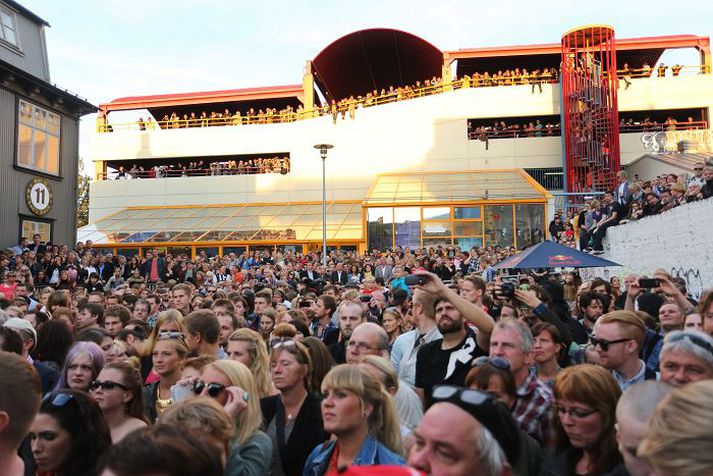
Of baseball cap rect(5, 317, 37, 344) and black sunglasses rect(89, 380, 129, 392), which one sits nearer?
black sunglasses rect(89, 380, 129, 392)

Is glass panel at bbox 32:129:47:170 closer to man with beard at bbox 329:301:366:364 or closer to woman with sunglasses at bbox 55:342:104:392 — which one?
man with beard at bbox 329:301:366:364

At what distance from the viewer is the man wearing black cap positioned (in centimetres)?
203

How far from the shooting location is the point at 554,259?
1008cm

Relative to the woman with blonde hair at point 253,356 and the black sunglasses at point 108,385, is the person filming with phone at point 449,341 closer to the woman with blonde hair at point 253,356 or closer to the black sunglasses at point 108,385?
the woman with blonde hair at point 253,356

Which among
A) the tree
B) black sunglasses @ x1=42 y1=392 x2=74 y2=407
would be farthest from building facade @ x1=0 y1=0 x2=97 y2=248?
the tree

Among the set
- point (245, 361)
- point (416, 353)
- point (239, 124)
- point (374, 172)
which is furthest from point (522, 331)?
point (239, 124)

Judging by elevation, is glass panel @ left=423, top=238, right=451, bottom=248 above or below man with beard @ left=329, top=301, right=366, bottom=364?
above

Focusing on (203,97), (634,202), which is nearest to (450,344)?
(634,202)

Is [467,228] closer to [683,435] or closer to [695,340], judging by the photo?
[695,340]

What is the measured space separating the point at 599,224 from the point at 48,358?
44.8 ft

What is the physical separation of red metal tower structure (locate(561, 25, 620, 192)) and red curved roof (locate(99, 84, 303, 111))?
16229 mm

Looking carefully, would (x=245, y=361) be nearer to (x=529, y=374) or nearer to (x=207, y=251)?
(x=529, y=374)

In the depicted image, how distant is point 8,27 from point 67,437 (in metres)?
22.9

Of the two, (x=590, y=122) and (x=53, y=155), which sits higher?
(x=590, y=122)
